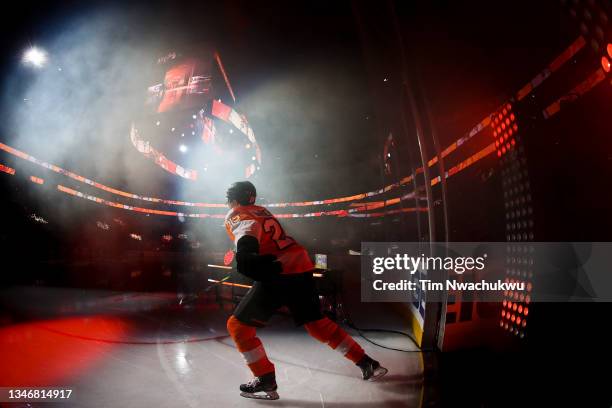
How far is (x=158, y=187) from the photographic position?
23.0 m

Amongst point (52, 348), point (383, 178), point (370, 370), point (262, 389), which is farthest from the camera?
point (383, 178)

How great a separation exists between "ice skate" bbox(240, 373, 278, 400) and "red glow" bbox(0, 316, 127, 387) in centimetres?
168

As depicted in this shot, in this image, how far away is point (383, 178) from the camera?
24.2 feet

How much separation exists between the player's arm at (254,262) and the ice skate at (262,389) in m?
0.86

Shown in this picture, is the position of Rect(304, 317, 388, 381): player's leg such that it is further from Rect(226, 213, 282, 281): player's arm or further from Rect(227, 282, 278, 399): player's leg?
Rect(226, 213, 282, 281): player's arm

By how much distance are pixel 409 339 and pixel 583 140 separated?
3.20 m

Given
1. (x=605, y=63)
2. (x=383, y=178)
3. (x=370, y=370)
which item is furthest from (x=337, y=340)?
(x=383, y=178)

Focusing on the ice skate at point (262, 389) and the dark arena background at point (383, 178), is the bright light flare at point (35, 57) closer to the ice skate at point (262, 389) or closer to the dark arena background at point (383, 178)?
the dark arena background at point (383, 178)

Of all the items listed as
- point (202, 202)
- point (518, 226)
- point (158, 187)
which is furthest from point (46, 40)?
point (202, 202)

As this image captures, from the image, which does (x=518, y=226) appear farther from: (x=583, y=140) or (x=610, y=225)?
(x=610, y=225)

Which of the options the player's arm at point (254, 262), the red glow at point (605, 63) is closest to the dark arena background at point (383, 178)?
the red glow at point (605, 63)

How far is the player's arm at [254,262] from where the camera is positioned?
232cm

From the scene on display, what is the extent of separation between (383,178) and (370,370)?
17.5ft

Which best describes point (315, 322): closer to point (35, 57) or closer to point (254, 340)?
point (254, 340)
